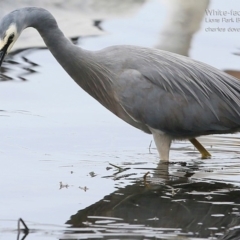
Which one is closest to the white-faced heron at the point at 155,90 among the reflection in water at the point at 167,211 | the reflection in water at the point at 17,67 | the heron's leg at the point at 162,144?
the heron's leg at the point at 162,144

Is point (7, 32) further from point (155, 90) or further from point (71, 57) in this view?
point (155, 90)

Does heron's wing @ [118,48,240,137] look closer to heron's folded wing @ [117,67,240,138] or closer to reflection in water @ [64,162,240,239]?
heron's folded wing @ [117,67,240,138]

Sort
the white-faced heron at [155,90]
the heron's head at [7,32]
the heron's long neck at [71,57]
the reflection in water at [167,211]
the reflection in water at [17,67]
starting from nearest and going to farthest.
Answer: the reflection in water at [167,211] → the heron's head at [7,32] → the heron's long neck at [71,57] → the white-faced heron at [155,90] → the reflection in water at [17,67]

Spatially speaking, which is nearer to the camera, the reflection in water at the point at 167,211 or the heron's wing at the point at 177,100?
the reflection in water at the point at 167,211

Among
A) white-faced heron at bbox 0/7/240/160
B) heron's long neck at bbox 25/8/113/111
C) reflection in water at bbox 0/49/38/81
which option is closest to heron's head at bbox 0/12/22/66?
heron's long neck at bbox 25/8/113/111

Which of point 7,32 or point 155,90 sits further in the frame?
point 155,90

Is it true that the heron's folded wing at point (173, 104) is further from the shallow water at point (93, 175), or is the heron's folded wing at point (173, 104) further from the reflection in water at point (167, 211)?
the reflection in water at point (167, 211)

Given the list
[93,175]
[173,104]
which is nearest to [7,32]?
[93,175]

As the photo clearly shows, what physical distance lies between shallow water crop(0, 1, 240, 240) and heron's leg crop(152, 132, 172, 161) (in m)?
0.12

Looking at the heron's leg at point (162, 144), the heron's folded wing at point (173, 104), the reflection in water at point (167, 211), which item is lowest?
the reflection in water at point (167, 211)

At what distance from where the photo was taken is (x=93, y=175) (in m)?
7.87

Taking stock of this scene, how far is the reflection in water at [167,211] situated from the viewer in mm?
6262

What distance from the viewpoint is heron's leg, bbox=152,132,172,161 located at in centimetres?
849

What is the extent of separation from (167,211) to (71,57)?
237cm
